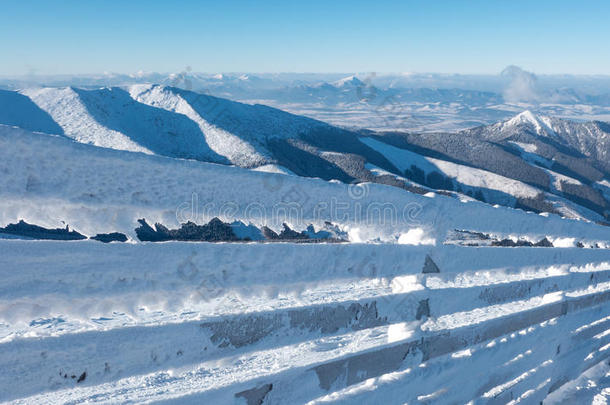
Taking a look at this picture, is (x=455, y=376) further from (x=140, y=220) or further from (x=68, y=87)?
(x=68, y=87)

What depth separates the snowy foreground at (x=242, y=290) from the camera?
1296mm

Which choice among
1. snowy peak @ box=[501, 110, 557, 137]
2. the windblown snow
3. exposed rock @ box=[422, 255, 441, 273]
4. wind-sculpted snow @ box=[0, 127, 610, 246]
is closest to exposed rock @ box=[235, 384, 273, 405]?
the windblown snow

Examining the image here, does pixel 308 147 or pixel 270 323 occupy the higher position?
pixel 270 323

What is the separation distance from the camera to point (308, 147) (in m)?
60.6

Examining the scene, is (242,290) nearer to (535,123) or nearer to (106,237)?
(106,237)

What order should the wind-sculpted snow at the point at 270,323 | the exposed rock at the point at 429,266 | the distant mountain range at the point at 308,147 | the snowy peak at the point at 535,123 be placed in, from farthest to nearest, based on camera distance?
the snowy peak at the point at 535,123 < the distant mountain range at the point at 308,147 < the exposed rock at the point at 429,266 < the wind-sculpted snow at the point at 270,323

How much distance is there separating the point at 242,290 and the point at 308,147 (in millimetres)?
59680

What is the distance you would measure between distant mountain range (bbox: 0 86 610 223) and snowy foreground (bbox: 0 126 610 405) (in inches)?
1612

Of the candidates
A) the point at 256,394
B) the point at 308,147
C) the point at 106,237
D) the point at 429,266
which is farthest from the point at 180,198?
the point at 308,147

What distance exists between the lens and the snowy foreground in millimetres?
1296

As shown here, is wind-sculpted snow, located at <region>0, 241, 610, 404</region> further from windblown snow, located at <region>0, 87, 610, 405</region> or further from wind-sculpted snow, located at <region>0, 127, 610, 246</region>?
wind-sculpted snow, located at <region>0, 127, 610, 246</region>

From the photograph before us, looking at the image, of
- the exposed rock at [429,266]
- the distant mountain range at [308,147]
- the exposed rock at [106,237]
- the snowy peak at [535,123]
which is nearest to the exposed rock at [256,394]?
the exposed rock at [106,237]

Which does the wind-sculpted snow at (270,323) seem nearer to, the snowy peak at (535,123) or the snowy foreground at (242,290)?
the snowy foreground at (242,290)

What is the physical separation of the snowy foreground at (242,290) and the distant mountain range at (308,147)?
40.9 m
